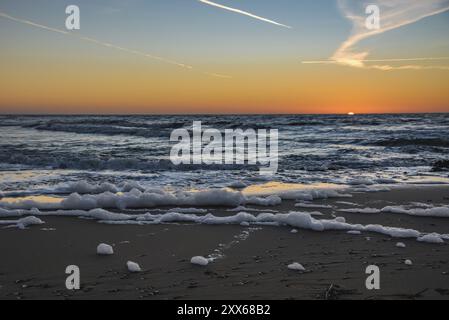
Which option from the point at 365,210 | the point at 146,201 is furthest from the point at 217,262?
the point at 365,210

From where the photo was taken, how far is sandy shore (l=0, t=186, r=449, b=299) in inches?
133

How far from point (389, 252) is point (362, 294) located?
121 cm

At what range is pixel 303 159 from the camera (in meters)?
13.6

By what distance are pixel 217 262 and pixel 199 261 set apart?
181 millimetres

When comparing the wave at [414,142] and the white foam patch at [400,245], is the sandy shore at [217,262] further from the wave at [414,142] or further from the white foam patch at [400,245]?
the wave at [414,142]

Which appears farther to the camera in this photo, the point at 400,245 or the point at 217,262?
the point at 400,245

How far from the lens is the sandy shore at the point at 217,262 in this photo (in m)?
3.39

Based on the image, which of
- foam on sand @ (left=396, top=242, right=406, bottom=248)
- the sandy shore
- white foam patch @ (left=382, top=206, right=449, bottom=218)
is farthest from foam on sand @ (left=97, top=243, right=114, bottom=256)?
white foam patch @ (left=382, top=206, right=449, bottom=218)

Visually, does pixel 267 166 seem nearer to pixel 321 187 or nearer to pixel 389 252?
pixel 321 187

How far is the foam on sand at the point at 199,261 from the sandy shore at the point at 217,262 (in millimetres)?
47

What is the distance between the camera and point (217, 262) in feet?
13.4

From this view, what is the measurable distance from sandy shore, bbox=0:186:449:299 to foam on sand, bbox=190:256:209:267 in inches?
1.9

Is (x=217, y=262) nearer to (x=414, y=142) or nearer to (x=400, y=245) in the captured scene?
(x=400, y=245)
